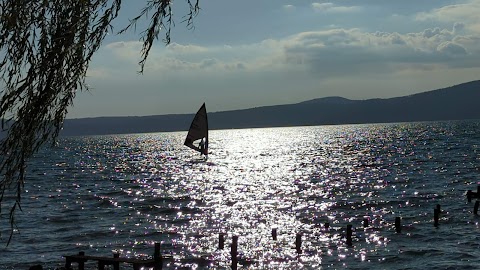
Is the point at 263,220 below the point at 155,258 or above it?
below

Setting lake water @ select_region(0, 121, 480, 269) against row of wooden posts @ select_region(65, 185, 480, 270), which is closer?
row of wooden posts @ select_region(65, 185, 480, 270)

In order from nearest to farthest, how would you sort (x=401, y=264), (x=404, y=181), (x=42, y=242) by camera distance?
(x=401, y=264)
(x=42, y=242)
(x=404, y=181)

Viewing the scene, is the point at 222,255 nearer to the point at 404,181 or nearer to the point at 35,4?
the point at 35,4

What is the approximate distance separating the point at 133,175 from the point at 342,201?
60.3 m

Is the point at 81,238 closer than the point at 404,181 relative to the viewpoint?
Yes

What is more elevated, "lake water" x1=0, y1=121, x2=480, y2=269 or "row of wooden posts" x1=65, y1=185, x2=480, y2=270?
"row of wooden posts" x1=65, y1=185, x2=480, y2=270

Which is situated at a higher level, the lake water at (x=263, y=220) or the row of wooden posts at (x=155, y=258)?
the row of wooden posts at (x=155, y=258)

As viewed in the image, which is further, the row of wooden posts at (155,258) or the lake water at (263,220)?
the lake water at (263,220)

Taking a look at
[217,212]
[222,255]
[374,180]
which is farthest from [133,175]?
[222,255]

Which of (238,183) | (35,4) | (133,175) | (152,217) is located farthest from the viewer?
(133,175)

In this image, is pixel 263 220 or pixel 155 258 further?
pixel 263 220

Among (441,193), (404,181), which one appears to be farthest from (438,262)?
(404,181)

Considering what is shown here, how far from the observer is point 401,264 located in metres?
33.9

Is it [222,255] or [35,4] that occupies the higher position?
[35,4]
